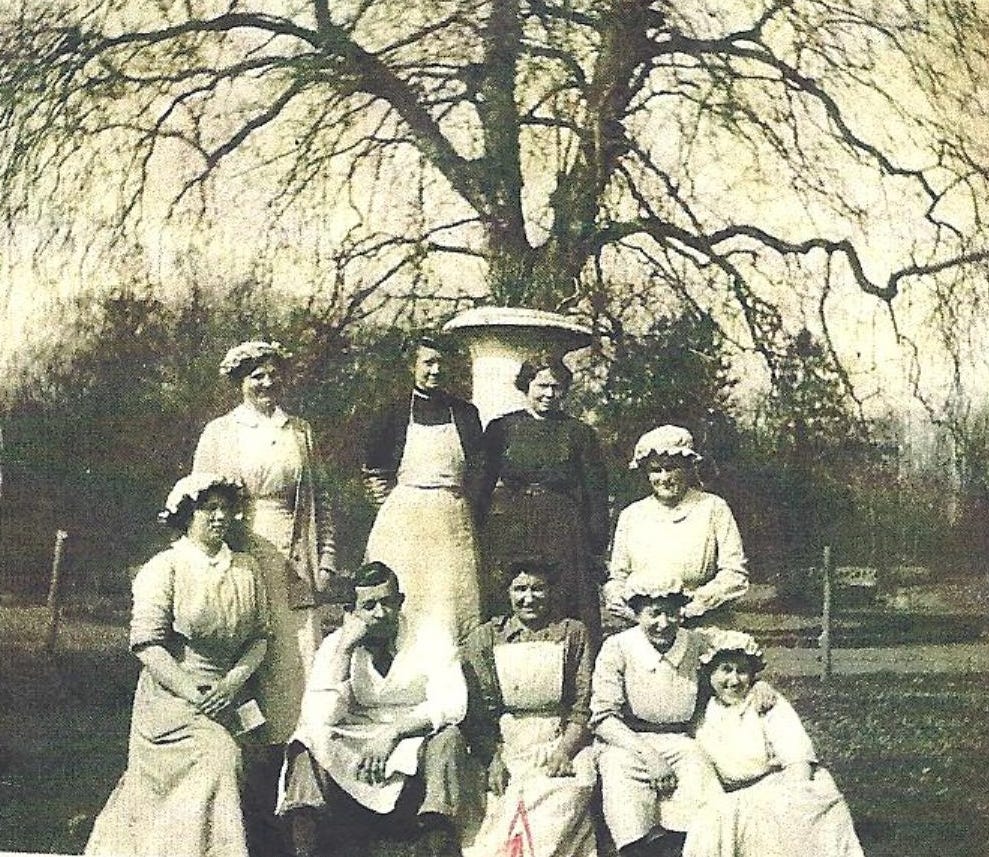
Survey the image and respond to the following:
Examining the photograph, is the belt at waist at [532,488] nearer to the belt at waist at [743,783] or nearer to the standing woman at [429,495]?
the standing woman at [429,495]

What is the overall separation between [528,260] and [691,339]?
67cm

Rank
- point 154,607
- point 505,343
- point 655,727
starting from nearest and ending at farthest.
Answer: point 655,727
point 505,343
point 154,607

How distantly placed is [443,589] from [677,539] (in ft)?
2.82

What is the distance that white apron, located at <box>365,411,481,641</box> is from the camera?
6656 millimetres

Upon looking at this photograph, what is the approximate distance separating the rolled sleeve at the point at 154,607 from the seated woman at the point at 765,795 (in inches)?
78.8

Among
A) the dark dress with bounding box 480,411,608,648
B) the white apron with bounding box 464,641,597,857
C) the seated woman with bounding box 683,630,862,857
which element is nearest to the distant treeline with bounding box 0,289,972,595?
the dark dress with bounding box 480,411,608,648

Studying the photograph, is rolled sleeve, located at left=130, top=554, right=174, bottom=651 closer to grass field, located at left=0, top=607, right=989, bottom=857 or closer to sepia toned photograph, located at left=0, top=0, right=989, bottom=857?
sepia toned photograph, located at left=0, top=0, right=989, bottom=857

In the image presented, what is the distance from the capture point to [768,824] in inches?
250

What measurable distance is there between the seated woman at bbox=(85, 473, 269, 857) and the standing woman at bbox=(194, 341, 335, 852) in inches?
2.5

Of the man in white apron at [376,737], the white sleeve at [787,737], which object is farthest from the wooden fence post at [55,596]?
the white sleeve at [787,737]

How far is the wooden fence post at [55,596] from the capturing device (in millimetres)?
7195

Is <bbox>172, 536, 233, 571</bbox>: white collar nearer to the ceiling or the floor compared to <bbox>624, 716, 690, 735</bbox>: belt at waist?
nearer to the ceiling

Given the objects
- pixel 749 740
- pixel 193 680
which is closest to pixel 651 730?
pixel 749 740

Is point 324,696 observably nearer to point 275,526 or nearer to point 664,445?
point 275,526
